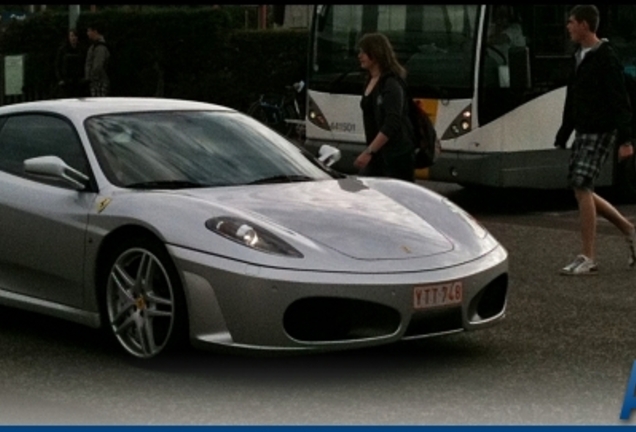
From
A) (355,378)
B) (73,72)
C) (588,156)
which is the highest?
(588,156)

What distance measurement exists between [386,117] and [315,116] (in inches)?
234

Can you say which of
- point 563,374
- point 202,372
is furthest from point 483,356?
point 202,372

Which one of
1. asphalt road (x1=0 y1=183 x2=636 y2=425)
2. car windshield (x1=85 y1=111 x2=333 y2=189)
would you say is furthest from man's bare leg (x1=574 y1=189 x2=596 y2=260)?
car windshield (x1=85 y1=111 x2=333 y2=189)

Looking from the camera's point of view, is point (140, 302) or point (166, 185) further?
point (166, 185)

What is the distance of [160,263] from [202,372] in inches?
21.0

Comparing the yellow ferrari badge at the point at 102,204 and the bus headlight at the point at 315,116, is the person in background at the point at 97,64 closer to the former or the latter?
the bus headlight at the point at 315,116

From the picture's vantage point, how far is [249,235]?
7637 millimetres

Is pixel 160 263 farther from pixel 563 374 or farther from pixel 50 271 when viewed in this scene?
pixel 563 374

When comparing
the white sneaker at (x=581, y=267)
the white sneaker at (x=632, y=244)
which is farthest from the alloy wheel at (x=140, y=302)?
the white sneaker at (x=632, y=244)

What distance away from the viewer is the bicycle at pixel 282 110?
26.6 m

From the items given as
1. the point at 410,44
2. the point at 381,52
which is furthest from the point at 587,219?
the point at 410,44

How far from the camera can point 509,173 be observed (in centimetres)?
1555

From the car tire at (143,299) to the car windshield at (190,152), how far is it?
1.55ft

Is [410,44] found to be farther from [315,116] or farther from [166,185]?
[166,185]
